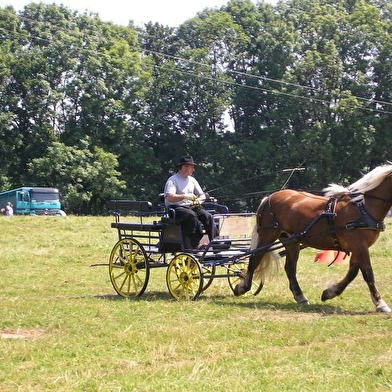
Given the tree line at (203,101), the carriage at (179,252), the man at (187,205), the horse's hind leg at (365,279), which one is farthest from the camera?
the tree line at (203,101)

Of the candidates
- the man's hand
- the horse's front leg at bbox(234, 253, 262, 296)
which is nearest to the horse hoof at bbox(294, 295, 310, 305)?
the horse's front leg at bbox(234, 253, 262, 296)

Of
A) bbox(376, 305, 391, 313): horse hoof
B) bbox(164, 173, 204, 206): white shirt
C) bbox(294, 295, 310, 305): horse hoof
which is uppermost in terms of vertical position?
bbox(164, 173, 204, 206): white shirt

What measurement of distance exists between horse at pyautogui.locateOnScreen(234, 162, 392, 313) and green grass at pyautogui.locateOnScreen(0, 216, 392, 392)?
0.37 m

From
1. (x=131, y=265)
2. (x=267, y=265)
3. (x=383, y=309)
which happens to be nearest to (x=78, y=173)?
(x=131, y=265)

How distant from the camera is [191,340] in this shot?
7.00m

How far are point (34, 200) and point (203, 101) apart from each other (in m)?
14.6

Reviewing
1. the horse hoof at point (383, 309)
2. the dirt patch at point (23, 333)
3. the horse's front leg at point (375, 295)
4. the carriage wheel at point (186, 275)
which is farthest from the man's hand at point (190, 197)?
the dirt patch at point (23, 333)

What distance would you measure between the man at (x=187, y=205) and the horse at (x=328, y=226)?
2.67ft

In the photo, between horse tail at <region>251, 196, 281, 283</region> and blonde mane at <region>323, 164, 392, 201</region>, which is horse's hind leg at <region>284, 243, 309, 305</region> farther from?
blonde mane at <region>323, 164, 392, 201</region>

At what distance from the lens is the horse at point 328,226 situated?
30.6ft

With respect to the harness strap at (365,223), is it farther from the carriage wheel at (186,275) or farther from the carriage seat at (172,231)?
the carriage seat at (172,231)

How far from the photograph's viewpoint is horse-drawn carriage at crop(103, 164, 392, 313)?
9.38 metres

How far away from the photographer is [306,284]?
12227 mm

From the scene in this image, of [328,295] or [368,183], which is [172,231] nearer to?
[328,295]
